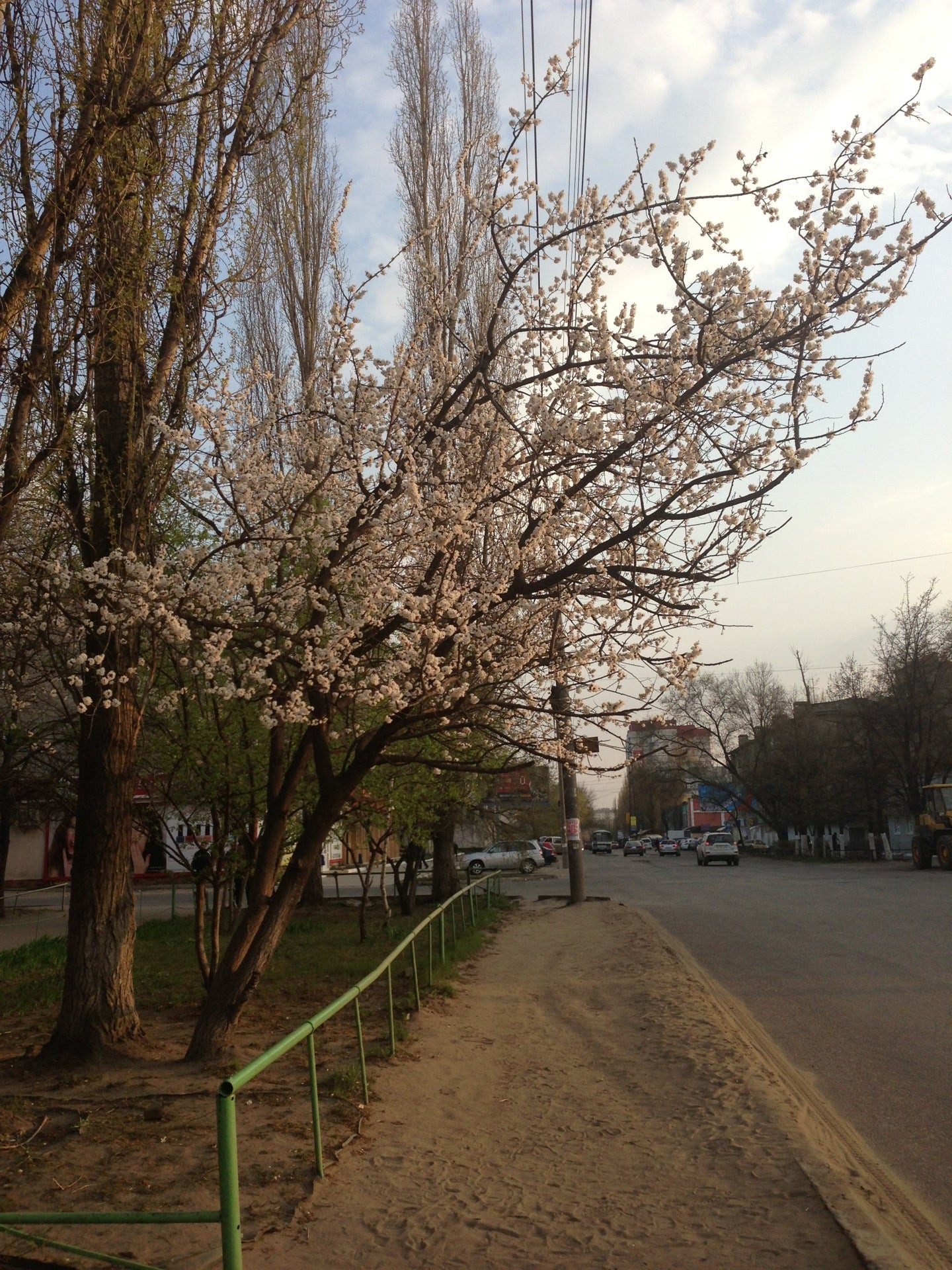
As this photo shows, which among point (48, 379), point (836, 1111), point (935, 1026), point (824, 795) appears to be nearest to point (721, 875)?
point (824, 795)

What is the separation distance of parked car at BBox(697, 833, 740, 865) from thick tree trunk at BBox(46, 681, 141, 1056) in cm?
4196

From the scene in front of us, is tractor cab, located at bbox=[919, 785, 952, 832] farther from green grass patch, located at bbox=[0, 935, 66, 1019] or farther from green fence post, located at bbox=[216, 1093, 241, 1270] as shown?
green fence post, located at bbox=[216, 1093, 241, 1270]

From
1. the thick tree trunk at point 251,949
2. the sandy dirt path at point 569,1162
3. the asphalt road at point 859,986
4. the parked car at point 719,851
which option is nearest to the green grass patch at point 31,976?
the thick tree trunk at point 251,949

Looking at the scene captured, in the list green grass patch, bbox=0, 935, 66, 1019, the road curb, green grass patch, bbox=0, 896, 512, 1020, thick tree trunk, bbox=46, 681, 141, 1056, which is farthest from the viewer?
green grass patch, bbox=0, 935, 66, 1019

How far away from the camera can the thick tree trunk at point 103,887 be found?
297 inches

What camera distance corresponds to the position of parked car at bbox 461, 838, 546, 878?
41.1 meters

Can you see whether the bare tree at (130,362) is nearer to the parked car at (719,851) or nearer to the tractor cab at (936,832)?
the tractor cab at (936,832)

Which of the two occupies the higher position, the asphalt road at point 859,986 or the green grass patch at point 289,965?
the green grass patch at point 289,965

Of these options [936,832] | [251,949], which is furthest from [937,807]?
[251,949]

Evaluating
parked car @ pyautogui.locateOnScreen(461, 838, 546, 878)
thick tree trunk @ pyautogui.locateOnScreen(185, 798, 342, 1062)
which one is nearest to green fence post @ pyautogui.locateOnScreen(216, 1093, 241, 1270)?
thick tree trunk @ pyautogui.locateOnScreen(185, 798, 342, 1062)

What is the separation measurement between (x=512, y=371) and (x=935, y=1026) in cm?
649

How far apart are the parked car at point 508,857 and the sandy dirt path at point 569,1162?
31.9 m

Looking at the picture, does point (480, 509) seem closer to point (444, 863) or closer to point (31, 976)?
point (31, 976)

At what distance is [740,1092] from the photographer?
6594 mm
